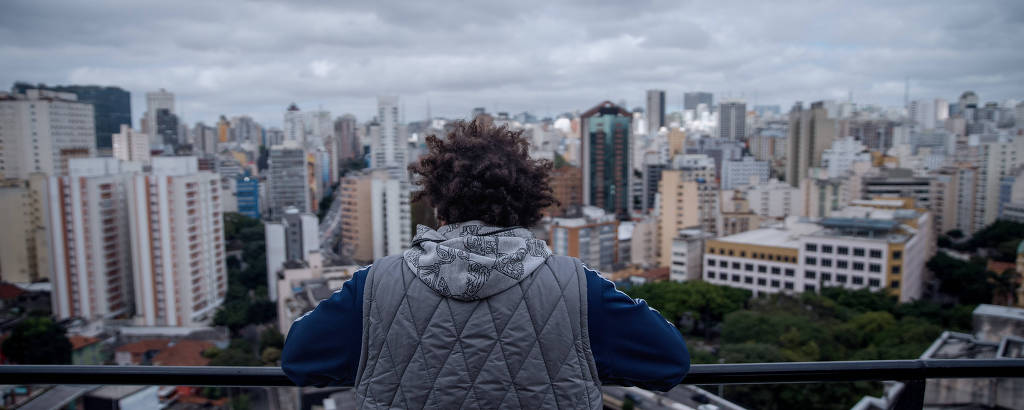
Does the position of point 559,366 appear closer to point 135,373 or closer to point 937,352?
point 135,373

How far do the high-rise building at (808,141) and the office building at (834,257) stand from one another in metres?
14.2

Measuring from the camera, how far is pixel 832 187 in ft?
54.4

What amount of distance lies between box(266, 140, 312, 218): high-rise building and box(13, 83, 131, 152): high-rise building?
4.28 m

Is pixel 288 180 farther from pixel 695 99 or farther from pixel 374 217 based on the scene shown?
pixel 695 99

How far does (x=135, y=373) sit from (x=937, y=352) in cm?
616

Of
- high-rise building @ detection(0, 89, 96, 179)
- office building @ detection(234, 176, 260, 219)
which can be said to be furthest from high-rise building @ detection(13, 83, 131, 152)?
office building @ detection(234, 176, 260, 219)

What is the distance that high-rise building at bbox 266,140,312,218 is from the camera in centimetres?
2095

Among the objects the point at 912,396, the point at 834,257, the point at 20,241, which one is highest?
the point at 912,396

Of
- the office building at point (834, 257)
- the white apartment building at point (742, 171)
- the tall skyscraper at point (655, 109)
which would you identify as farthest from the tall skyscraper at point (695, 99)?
the office building at point (834, 257)

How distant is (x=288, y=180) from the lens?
20969 mm

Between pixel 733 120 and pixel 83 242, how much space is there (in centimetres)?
3990

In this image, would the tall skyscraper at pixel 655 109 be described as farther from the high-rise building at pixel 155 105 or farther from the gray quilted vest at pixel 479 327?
the gray quilted vest at pixel 479 327

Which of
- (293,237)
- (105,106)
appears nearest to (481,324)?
(293,237)

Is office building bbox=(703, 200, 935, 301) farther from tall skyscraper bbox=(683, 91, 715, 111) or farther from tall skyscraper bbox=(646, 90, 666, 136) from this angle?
tall skyscraper bbox=(683, 91, 715, 111)
